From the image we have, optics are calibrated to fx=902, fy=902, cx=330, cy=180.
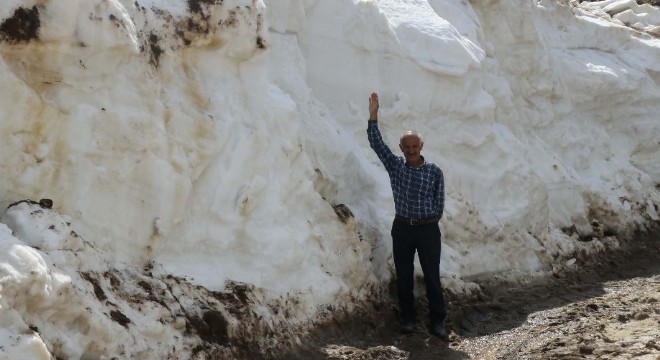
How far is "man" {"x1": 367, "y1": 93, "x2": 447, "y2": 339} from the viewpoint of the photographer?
6422 mm

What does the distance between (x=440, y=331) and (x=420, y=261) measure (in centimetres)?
52

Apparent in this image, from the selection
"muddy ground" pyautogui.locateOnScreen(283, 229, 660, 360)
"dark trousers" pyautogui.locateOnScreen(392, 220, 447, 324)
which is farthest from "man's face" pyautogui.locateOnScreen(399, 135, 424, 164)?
"muddy ground" pyautogui.locateOnScreen(283, 229, 660, 360)

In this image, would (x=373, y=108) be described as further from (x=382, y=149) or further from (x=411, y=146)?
(x=411, y=146)

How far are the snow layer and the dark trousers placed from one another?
11.5 inches

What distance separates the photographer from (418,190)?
6414mm

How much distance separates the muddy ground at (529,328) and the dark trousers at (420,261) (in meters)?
0.18

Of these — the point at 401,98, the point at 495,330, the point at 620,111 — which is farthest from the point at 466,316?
the point at 620,111

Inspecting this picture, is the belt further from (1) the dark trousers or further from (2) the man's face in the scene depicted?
(2) the man's face

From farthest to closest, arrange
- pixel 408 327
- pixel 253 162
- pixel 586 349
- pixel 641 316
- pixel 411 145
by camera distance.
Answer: pixel 641 316, pixel 408 327, pixel 411 145, pixel 253 162, pixel 586 349

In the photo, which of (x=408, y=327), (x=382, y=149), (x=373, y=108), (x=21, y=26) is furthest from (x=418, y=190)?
(x=21, y=26)

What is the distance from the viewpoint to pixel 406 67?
27.0 feet

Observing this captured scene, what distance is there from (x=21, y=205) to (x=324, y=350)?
2179 millimetres

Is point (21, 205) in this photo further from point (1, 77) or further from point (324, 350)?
point (324, 350)

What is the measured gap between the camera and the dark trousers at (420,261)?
6469 mm
